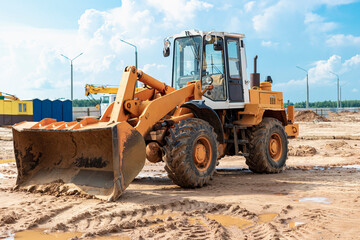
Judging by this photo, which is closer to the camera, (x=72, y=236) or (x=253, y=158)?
(x=72, y=236)

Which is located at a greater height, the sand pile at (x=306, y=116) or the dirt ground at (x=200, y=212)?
the sand pile at (x=306, y=116)

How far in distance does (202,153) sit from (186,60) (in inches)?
107

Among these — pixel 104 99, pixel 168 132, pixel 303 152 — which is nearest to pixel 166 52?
pixel 168 132

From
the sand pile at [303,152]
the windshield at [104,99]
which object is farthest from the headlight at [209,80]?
the windshield at [104,99]

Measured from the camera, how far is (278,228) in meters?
5.09

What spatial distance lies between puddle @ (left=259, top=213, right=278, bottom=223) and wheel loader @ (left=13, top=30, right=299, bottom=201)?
72.0 inches

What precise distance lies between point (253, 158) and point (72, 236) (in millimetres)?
5882

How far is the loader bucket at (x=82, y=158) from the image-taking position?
6316mm

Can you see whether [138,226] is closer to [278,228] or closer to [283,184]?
[278,228]

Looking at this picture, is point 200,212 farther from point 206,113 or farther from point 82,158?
point 206,113

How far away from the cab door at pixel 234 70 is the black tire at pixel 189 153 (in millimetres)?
1898

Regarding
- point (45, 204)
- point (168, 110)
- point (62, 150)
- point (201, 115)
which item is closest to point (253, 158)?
point (201, 115)

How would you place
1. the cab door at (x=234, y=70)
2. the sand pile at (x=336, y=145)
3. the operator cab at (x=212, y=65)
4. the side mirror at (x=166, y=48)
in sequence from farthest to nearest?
the sand pile at (x=336, y=145) < the side mirror at (x=166, y=48) < the cab door at (x=234, y=70) < the operator cab at (x=212, y=65)

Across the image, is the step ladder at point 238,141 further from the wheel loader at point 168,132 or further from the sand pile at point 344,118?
the sand pile at point 344,118
